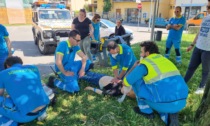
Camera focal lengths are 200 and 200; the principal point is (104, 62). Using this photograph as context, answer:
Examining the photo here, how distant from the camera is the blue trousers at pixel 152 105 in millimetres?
2631

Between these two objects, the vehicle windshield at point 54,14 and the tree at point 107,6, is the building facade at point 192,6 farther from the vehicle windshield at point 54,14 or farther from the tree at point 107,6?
the vehicle windshield at point 54,14

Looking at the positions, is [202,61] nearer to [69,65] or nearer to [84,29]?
[69,65]

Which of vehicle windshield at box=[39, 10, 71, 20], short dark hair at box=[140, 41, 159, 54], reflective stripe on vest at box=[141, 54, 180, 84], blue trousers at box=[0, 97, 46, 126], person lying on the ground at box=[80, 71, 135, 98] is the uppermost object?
vehicle windshield at box=[39, 10, 71, 20]

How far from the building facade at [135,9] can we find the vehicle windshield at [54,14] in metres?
22.9

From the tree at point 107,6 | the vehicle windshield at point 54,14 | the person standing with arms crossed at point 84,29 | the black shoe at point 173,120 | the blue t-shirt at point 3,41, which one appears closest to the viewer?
the black shoe at point 173,120

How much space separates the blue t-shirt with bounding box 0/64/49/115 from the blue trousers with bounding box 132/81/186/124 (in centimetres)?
140

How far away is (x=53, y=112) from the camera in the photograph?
3.26m

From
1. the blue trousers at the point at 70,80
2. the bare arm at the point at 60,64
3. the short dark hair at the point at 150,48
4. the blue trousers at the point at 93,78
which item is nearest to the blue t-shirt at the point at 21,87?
the bare arm at the point at 60,64

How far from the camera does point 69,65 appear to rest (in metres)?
4.04

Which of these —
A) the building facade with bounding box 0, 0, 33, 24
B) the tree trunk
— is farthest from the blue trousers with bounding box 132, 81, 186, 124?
the building facade with bounding box 0, 0, 33, 24

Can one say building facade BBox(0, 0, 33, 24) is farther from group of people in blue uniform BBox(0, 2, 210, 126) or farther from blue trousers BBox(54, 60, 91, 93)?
group of people in blue uniform BBox(0, 2, 210, 126)

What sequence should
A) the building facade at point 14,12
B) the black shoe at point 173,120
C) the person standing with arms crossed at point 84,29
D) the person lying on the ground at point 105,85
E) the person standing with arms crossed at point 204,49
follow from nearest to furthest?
the black shoe at point 173,120 → the person standing with arms crossed at point 204,49 → the person lying on the ground at point 105,85 → the person standing with arms crossed at point 84,29 → the building facade at point 14,12

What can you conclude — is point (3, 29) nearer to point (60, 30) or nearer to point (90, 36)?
point (90, 36)

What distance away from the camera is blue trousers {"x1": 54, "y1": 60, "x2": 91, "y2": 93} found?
12.6ft
